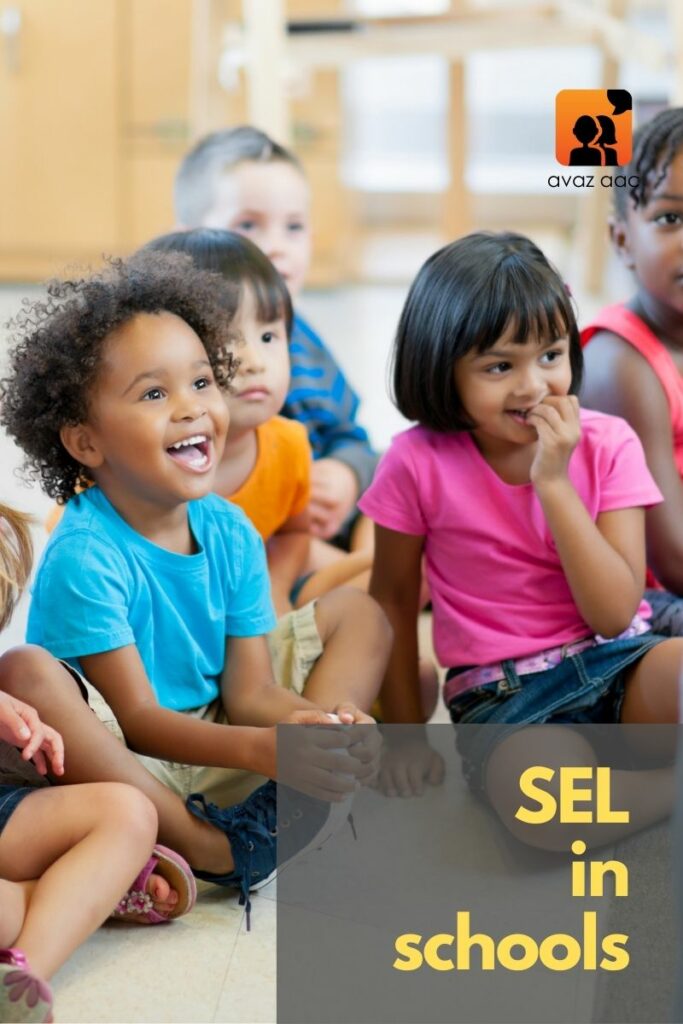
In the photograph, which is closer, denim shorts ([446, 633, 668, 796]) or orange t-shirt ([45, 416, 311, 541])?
denim shorts ([446, 633, 668, 796])

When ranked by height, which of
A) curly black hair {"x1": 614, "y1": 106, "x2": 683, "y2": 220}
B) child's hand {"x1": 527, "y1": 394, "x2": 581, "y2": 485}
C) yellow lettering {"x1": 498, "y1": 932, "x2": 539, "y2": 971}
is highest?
curly black hair {"x1": 614, "y1": 106, "x2": 683, "y2": 220}

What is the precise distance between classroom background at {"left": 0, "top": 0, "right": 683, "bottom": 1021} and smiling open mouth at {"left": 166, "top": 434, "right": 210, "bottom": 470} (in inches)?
6.1

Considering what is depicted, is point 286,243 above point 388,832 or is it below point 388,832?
above

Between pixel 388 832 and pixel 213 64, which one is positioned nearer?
pixel 388 832

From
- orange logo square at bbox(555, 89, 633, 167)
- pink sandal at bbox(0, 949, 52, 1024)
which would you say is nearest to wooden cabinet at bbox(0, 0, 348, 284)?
orange logo square at bbox(555, 89, 633, 167)

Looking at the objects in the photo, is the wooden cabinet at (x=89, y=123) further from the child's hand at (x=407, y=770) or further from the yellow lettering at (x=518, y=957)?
the yellow lettering at (x=518, y=957)

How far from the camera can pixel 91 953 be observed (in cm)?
98

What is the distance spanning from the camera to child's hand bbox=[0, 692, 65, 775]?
938 millimetres

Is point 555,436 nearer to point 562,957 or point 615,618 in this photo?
point 615,618

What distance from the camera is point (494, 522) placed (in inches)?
47.8

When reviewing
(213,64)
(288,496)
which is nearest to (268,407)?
(288,496)

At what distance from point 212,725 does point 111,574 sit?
0.13 meters

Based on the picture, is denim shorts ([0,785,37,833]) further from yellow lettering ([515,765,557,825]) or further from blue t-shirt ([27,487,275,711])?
yellow lettering ([515,765,557,825])

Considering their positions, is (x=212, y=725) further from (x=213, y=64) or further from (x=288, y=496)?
(x=213, y=64)
